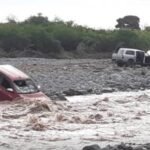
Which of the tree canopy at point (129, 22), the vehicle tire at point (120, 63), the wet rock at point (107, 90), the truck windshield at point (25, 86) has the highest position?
the tree canopy at point (129, 22)

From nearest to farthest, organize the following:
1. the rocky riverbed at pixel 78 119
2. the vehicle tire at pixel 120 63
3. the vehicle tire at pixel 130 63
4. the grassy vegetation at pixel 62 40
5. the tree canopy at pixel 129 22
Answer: the rocky riverbed at pixel 78 119 < the vehicle tire at pixel 130 63 < the vehicle tire at pixel 120 63 < the grassy vegetation at pixel 62 40 < the tree canopy at pixel 129 22

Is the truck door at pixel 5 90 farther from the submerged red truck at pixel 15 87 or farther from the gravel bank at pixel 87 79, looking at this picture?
the gravel bank at pixel 87 79

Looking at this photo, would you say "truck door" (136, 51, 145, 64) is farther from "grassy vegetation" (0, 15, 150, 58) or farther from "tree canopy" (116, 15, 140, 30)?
"tree canopy" (116, 15, 140, 30)

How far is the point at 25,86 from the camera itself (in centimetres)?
2472

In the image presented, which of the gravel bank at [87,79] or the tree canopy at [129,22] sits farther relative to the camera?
the tree canopy at [129,22]

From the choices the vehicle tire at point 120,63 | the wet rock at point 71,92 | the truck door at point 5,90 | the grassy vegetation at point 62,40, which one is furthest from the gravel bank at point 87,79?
the grassy vegetation at point 62,40

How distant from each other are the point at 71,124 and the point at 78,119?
41.8 inches

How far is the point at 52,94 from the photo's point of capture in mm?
32000

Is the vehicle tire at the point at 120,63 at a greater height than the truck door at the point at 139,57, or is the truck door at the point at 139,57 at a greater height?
the truck door at the point at 139,57

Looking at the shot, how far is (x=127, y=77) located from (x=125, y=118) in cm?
2138

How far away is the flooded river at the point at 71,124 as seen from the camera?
57.7 feet

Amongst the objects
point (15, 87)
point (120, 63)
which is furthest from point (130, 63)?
point (15, 87)

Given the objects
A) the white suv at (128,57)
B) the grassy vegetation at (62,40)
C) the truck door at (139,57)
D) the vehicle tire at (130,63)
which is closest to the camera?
the white suv at (128,57)

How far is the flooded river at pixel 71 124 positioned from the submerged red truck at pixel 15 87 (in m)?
0.28
